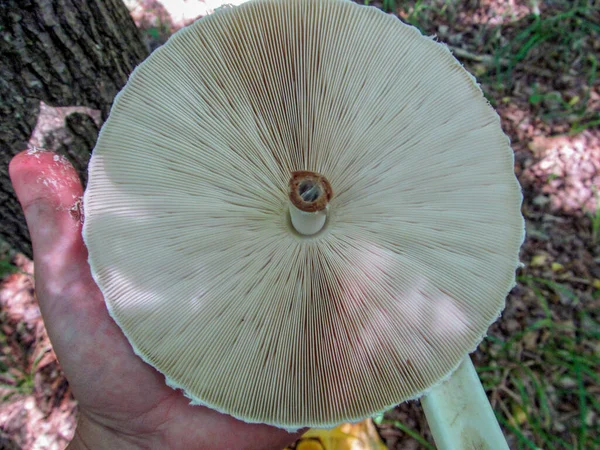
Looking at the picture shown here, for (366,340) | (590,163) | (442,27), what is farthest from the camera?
(442,27)

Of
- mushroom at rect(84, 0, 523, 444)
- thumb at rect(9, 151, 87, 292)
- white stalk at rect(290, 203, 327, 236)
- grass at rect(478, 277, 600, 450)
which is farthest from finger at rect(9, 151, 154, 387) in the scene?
grass at rect(478, 277, 600, 450)

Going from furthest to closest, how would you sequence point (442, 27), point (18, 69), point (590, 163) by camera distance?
point (442, 27) < point (590, 163) < point (18, 69)

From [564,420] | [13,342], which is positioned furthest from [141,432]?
[564,420]

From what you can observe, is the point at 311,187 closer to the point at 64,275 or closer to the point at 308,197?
the point at 308,197

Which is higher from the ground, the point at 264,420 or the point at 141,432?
the point at 264,420

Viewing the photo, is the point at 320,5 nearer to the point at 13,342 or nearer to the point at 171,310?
the point at 171,310

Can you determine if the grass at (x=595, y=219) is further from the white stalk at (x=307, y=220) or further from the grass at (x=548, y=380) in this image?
the white stalk at (x=307, y=220)

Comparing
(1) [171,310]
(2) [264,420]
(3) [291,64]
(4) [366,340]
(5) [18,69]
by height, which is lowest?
(2) [264,420]

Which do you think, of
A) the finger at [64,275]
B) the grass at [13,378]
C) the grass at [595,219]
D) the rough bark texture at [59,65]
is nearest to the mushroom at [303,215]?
the finger at [64,275]
